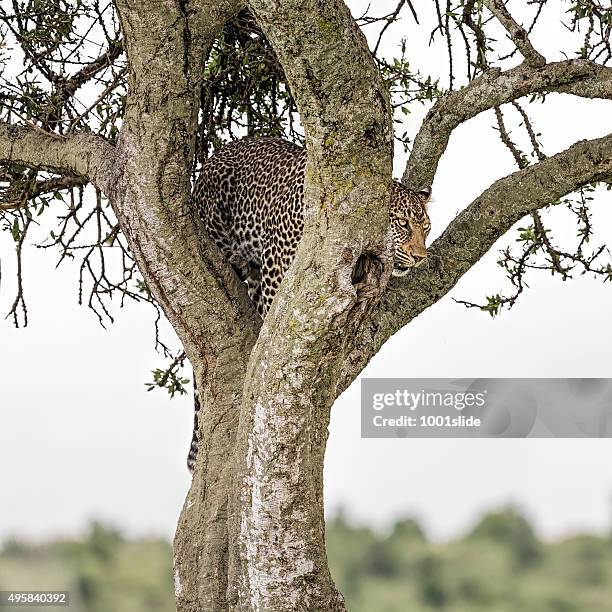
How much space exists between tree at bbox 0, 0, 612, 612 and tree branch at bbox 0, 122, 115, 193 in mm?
10

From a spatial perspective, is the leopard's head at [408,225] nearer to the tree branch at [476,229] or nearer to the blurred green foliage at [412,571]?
the tree branch at [476,229]

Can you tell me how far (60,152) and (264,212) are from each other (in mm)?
989

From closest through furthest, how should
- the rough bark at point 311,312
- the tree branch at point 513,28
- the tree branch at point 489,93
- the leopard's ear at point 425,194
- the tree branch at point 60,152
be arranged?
the rough bark at point 311,312
the tree branch at point 513,28
the tree branch at point 489,93
the tree branch at point 60,152
the leopard's ear at point 425,194

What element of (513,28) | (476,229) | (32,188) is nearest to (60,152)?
(32,188)

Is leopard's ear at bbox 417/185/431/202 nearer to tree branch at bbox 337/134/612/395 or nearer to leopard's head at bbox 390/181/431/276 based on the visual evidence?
leopard's head at bbox 390/181/431/276

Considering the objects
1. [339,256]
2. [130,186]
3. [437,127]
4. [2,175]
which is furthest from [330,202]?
[2,175]

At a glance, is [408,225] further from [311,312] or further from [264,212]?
[311,312]

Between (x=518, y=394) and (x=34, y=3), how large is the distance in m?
3.66

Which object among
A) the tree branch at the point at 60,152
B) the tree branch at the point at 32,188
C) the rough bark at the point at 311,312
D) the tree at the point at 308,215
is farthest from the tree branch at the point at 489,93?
the tree branch at the point at 32,188

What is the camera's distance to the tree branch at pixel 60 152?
4.64 metres

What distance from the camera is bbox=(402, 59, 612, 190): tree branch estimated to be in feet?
14.3

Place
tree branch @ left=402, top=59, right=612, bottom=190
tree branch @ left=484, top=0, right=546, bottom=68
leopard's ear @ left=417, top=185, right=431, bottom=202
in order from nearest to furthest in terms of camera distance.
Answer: tree branch @ left=484, top=0, right=546, bottom=68
tree branch @ left=402, top=59, right=612, bottom=190
leopard's ear @ left=417, top=185, right=431, bottom=202

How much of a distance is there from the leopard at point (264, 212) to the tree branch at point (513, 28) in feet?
2.92

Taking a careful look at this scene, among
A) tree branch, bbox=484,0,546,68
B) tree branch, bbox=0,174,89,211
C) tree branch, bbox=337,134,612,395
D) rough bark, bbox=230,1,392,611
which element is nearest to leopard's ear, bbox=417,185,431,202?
tree branch, bbox=337,134,612,395
